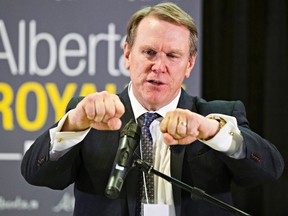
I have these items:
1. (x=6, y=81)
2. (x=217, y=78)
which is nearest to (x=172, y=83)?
(x=6, y=81)

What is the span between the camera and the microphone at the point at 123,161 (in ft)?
4.98

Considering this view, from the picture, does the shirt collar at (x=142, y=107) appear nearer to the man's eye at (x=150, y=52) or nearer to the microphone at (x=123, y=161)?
the man's eye at (x=150, y=52)

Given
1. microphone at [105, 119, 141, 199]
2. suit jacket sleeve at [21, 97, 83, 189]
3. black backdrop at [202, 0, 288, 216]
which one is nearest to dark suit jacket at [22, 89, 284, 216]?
suit jacket sleeve at [21, 97, 83, 189]

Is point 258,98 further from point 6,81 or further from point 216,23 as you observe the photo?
point 6,81

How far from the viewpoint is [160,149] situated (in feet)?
6.84

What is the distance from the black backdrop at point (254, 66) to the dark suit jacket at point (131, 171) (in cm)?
163

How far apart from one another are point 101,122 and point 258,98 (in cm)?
214

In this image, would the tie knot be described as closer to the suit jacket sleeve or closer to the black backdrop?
the suit jacket sleeve

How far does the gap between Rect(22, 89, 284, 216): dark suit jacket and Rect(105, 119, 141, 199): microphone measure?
37cm

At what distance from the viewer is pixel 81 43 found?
3.24 m

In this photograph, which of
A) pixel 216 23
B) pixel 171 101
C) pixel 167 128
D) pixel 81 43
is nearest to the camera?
pixel 167 128

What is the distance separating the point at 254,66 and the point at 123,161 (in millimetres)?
2280

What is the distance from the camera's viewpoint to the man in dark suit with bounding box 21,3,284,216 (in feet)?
6.34

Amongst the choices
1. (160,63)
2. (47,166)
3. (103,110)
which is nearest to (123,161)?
(103,110)
